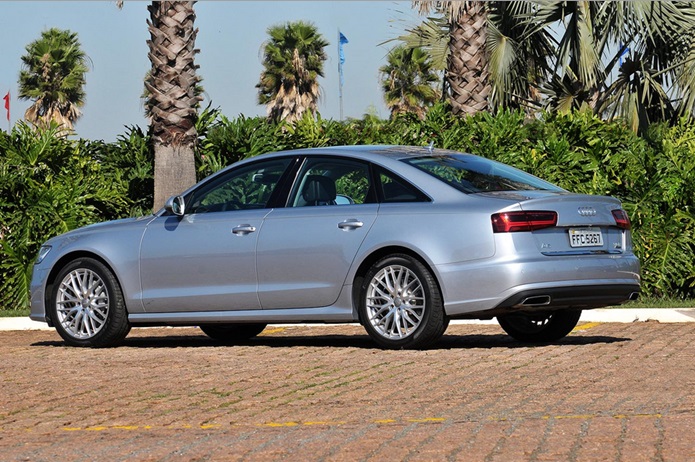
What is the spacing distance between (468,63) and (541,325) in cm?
921

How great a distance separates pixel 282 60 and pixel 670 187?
144ft

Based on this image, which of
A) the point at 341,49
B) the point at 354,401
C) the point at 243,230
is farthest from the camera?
the point at 341,49

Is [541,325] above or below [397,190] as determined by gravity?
below

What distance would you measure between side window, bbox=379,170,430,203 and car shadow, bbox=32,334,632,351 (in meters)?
1.16

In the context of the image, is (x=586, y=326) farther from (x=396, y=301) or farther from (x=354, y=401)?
(x=354, y=401)

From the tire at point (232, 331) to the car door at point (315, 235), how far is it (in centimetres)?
148

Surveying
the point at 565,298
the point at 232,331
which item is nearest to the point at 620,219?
the point at 565,298

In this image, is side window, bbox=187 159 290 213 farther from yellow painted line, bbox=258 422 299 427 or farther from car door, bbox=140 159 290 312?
yellow painted line, bbox=258 422 299 427

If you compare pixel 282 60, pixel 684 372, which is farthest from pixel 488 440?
pixel 282 60

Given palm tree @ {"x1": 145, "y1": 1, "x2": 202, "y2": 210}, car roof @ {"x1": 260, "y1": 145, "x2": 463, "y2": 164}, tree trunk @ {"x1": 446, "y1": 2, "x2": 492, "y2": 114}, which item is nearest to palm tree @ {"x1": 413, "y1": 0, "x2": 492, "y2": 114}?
tree trunk @ {"x1": 446, "y1": 2, "x2": 492, "y2": 114}

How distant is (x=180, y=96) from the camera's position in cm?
1730

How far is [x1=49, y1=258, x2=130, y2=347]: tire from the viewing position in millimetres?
11125

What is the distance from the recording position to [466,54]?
1978cm

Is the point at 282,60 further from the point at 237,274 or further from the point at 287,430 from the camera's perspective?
the point at 287,430
